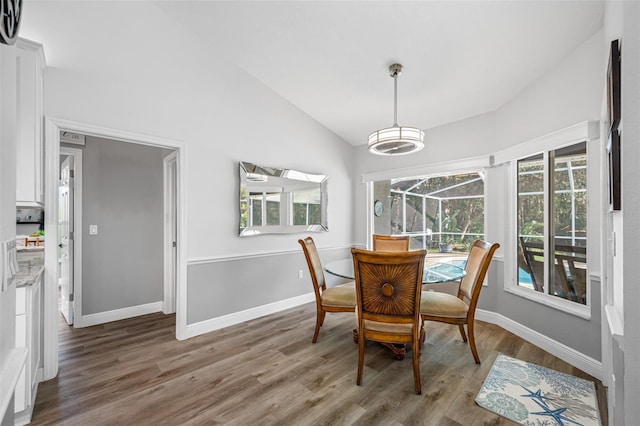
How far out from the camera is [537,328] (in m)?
2.81

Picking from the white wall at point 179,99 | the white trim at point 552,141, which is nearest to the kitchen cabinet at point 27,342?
the white wall at point 179,99

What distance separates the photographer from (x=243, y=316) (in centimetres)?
341

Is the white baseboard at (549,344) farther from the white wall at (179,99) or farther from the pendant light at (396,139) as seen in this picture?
the white wall at (179,99)

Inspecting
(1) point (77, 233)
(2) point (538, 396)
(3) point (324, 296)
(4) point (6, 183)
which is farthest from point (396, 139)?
(1) point (77, 233)

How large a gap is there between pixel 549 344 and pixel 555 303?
38 cm

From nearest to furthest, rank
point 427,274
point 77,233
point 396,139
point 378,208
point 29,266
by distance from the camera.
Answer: point 29,266, point 396,139, point 427,274, point 77,233, point 378,208

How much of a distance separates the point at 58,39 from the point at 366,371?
3.59 m

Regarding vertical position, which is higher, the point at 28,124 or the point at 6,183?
the point at 28,124

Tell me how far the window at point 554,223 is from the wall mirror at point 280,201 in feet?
8.17

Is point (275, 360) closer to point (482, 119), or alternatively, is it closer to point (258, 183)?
point (258, 183)

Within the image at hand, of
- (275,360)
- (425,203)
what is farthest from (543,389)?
(425,203)

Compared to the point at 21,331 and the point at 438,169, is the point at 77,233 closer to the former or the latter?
the point at 21,331

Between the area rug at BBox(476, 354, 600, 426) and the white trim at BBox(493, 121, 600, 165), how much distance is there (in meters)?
1.94

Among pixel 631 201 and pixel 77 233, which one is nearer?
pixel 631 201
